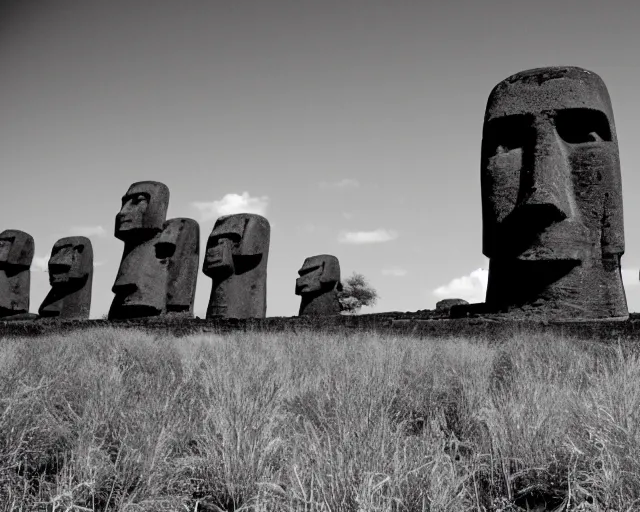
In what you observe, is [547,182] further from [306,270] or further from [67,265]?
[67,265]

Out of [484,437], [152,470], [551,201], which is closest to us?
[152,470]

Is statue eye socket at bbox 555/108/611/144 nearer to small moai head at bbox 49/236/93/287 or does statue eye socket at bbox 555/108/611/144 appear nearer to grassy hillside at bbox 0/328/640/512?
grassy hillside at bbox 0/328/640/512

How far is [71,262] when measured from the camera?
13.2 m

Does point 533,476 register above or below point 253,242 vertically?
below

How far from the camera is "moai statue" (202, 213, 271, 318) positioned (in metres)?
11.1

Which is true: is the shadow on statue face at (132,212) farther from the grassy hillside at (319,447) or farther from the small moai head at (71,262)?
the grassy hillside at (319,447)

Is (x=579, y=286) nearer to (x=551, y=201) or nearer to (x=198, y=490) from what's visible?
(x=551, y=201)

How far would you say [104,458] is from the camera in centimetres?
186

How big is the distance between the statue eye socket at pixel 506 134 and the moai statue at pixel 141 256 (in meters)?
7.12

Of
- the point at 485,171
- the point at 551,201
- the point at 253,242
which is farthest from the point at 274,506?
the point at 253,242

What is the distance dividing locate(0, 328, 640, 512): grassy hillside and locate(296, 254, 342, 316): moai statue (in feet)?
35.7

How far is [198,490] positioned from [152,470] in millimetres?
159

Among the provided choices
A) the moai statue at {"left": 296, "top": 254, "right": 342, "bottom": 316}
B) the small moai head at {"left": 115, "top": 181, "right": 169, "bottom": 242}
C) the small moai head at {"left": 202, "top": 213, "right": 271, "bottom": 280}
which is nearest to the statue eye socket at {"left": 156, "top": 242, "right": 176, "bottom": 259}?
the small moai head at {"left": 115, "top": 181, "right": 169, "bottom": 242}

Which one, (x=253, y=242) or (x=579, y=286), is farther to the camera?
(x=253, y=242)
